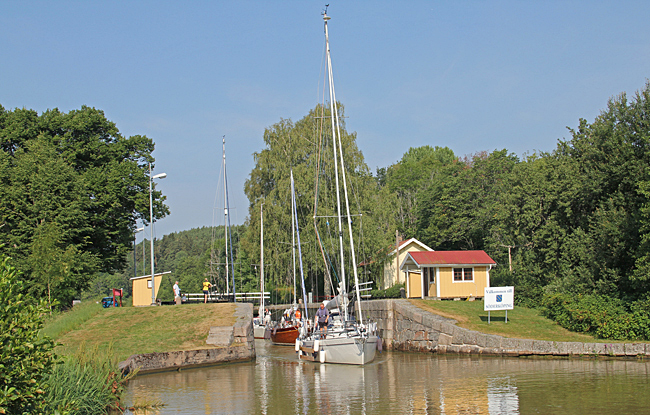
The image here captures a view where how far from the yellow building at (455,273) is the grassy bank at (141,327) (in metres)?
12.6

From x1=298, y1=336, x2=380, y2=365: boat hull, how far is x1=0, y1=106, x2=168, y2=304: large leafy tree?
50.5ft

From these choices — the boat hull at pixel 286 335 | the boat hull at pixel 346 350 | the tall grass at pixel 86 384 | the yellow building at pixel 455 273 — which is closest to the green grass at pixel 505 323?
the yellow building at pixel 455 273

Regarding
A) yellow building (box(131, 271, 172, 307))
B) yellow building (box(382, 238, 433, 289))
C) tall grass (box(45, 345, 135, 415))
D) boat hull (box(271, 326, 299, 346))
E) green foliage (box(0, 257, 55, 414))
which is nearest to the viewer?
green foliage (box(0, 257, 55, 414))

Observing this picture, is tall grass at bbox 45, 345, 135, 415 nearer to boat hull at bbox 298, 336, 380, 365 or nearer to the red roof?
boat hull at bbox 298, 336, 380, 365

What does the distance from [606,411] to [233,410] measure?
28.2ft

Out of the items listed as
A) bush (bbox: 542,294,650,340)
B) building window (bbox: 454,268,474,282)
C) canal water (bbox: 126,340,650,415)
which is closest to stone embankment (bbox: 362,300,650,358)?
canal water (bbox: 126,340,650,415)

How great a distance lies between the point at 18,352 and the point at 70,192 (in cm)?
3117

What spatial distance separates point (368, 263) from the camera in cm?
4628

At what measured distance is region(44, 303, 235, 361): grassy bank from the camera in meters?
23.5

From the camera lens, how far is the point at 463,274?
3550 cm

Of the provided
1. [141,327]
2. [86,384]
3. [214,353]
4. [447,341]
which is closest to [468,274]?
[447,341]

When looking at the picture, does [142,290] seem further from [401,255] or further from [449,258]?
[401,255]

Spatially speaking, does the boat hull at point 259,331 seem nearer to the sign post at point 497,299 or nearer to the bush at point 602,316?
the sign post at point 497,299

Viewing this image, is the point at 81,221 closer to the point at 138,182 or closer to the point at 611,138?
the point at 138,182
